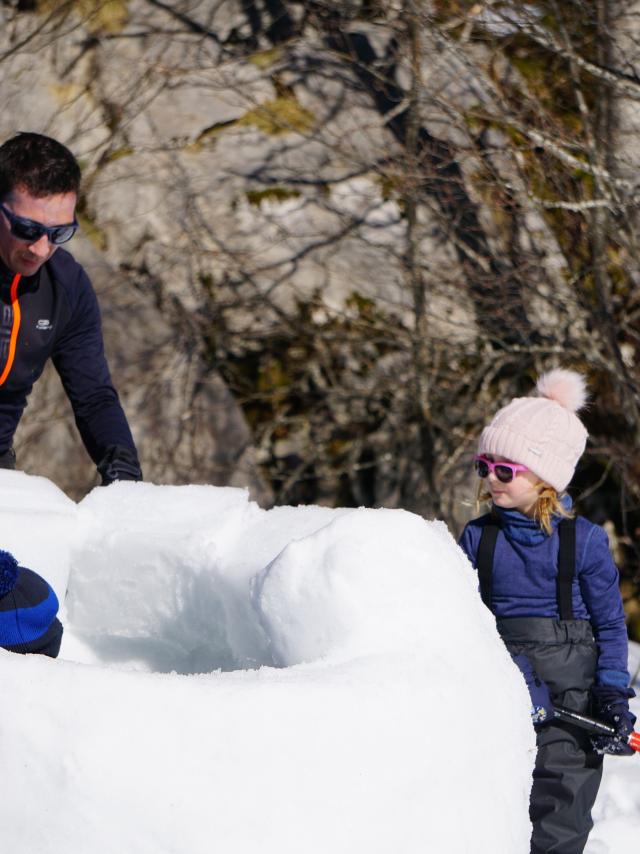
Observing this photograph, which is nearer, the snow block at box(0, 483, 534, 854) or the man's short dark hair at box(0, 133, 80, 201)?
the snow block at box(0, 483, 534, 854)

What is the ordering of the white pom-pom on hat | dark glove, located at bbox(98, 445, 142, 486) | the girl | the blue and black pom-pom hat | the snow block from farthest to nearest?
the white pom-pom on hat, the girl, dark glove, located at bbox(98, 445, 142, 486), the blue and black pom-pom hat, the snow block

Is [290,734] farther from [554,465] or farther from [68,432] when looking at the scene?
[68,432]

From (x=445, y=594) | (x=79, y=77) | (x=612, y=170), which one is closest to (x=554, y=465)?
(x=445, y=594)

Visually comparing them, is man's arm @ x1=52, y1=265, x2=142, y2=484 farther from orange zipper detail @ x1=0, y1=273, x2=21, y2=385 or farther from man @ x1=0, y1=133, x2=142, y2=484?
orange zipper detail @ x1=0, y1=273, x2=21, y2=385

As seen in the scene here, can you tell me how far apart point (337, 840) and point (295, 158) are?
5811 mm

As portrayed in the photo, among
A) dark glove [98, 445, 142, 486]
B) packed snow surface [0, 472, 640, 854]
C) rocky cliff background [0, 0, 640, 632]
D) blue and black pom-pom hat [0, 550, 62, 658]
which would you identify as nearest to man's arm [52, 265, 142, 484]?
dark glove [98, 445, 142, 486]

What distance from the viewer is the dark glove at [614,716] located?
263 centimetres

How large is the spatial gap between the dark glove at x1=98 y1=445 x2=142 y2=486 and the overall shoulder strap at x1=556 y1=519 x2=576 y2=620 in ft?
3.73

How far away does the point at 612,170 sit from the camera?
223 inches

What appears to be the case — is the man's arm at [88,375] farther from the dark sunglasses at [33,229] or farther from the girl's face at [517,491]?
the girl's face at [517,491]

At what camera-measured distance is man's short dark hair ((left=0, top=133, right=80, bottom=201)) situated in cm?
261

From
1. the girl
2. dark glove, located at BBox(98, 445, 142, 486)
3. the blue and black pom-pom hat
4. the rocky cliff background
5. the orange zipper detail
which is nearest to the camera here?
the blue and black pom-pom hat

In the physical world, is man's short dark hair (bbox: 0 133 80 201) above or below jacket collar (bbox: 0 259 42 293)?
above

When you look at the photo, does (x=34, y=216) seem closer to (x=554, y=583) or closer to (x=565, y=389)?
(x=565, y=389)
